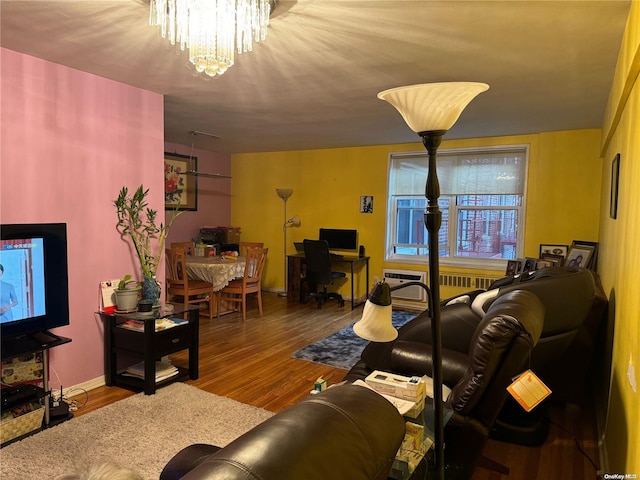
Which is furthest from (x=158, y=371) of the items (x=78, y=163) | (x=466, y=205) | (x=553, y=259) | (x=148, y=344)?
(x=466, y=205)

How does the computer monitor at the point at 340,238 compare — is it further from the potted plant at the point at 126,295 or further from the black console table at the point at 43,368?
the black console table at the point at 43,368

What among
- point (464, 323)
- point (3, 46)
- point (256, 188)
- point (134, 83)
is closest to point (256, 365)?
point (464, 323)

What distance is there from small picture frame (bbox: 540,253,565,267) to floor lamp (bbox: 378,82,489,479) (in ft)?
13.0

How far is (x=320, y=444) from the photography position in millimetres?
735

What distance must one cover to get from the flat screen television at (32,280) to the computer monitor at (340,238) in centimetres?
421

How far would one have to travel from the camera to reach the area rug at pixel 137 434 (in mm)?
2244

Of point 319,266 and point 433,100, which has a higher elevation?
point 433,100

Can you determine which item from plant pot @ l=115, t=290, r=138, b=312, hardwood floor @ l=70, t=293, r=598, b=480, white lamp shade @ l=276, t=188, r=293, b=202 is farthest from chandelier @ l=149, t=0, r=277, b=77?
white lamp shade @ l=276, t=188, r=293, b=202

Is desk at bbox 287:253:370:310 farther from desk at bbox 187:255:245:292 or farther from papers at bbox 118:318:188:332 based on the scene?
papers at bbox 118:318:188:332

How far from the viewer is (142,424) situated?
105 inches

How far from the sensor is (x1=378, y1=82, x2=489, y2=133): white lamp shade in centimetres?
119

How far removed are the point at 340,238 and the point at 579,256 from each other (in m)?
3.19

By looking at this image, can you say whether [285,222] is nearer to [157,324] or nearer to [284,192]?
[284,192]

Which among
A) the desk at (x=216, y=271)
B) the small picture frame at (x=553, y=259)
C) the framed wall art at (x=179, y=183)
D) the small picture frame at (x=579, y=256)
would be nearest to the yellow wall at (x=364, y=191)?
the small picture frame at (x=553, y=259)
